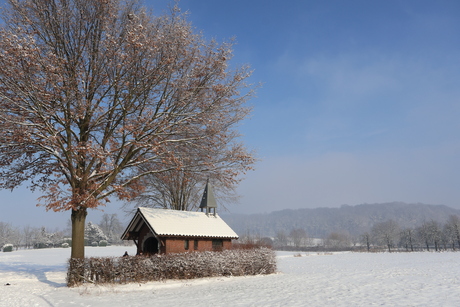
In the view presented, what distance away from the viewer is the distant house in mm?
21344

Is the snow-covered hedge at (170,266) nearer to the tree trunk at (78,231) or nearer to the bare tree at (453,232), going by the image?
the tree trunk at (78,231)

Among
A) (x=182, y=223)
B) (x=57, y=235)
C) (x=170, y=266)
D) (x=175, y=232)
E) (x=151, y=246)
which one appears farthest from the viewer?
(x=57, y=235)

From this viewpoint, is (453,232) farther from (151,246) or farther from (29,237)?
(29,237)

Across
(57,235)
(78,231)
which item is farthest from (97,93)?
(57,235)

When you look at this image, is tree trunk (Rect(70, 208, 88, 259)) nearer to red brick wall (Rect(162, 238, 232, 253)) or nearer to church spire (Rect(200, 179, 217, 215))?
red brick wall (Rect(162, 238, 232, 253))

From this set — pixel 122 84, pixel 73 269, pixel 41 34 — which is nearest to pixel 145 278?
pixel 73 269

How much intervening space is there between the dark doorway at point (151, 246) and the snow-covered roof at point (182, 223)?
4.49ft

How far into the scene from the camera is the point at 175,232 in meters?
21.7

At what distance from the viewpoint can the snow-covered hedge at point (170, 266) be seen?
16.9 metres

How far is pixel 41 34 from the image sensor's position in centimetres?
1691

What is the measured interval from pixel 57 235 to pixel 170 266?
79.4 metres

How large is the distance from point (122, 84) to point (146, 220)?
29.0 ft

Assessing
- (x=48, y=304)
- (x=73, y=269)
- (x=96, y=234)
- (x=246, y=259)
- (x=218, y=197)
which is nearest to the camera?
(x=48, y=304)

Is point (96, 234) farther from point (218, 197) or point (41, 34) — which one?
point (41, 34)
